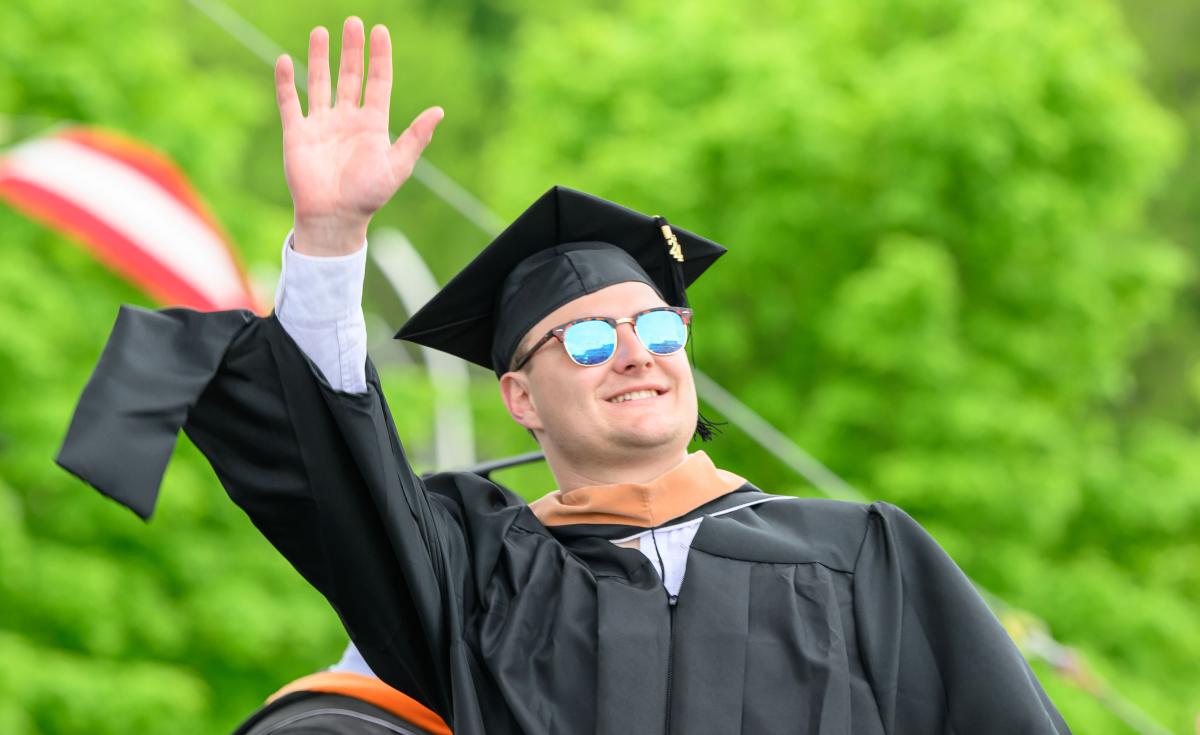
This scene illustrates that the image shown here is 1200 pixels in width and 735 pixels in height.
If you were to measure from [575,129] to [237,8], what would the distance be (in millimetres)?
14420

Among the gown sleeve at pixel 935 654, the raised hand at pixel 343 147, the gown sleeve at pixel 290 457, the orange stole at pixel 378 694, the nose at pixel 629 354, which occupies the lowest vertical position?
the orange stole at pixel 378 694

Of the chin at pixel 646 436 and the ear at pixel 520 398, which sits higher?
the ear at pixel 520 398

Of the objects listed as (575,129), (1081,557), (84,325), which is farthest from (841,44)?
(84,325)

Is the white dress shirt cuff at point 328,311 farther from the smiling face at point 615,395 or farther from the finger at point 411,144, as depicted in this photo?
the smiling face at point 615,395

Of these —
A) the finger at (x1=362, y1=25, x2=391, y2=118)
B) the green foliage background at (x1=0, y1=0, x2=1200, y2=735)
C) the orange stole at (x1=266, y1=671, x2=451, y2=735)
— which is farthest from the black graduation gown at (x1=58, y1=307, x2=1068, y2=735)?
the green foliage background at (x1=0, y1=0, x2=1200, y2=735)

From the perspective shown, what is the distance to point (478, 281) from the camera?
381 centimetres

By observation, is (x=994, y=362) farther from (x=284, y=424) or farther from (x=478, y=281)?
(x=284, y=424)

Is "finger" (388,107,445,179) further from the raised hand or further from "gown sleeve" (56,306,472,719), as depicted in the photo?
"gown sleeve" (56,306,472,719)

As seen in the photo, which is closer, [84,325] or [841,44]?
[84,325]

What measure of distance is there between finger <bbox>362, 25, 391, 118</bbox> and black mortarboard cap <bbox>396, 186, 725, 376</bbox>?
0.63m

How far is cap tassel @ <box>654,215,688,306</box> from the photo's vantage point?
3.85 metres

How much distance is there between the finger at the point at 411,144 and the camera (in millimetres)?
3039

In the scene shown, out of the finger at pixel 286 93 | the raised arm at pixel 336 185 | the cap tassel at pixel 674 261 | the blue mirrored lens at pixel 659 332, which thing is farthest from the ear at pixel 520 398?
the finger at pixel 286 93

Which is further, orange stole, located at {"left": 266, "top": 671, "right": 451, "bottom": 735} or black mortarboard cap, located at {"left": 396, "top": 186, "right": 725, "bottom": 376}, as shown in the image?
black mortarboard cap, located at {"left": 396, "top": 186, "right": 725, "bottom": 376}
